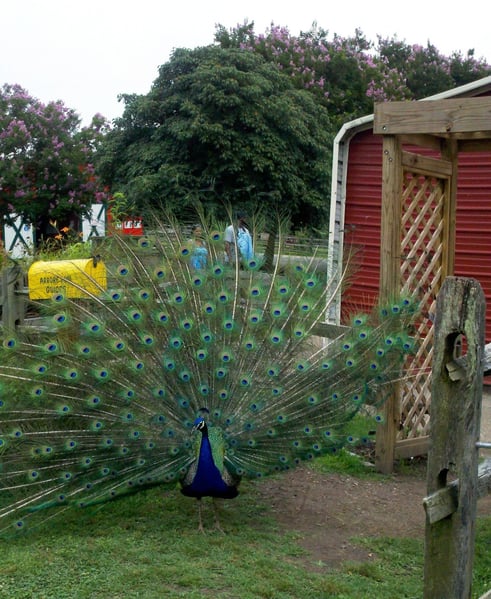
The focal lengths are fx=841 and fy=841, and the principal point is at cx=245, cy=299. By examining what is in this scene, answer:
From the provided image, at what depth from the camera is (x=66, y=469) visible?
18.6 feet

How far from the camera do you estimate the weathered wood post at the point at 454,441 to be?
3078 mm

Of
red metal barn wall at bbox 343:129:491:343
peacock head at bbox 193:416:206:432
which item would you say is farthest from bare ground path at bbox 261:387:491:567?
red metal barn wall at bbox 343:129:491:343

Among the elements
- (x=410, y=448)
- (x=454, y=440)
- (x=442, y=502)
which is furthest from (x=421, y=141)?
(x=442, y=502)

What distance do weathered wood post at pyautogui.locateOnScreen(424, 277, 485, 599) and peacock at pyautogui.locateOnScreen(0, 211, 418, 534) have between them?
2649 mm

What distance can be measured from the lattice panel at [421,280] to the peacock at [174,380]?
103cm

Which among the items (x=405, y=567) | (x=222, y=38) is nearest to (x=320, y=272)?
(x=405, y=567)

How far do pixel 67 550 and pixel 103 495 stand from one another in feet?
1.77

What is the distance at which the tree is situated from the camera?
18.7 m

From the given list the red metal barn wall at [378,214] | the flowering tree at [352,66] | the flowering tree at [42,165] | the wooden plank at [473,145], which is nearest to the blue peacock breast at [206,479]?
the wooden plank at [473,145]

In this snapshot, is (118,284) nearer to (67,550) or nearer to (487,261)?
(67,550)

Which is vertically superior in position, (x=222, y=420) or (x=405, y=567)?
(x=222, y=420)

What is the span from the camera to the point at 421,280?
7520 mm

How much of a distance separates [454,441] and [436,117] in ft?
13.5

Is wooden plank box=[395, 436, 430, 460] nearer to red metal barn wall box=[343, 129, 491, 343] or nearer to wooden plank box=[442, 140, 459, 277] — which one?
wooden plank box=[442, 140, 459, 277]
